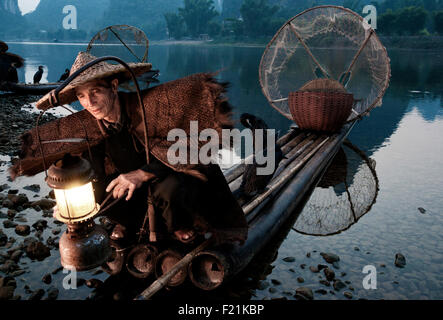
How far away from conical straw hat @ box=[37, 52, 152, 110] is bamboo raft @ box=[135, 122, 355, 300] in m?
1.50

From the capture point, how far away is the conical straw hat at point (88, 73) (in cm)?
219

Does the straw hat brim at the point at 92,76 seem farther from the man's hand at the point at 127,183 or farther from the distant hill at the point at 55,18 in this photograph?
the distant hill at the point at 55,18

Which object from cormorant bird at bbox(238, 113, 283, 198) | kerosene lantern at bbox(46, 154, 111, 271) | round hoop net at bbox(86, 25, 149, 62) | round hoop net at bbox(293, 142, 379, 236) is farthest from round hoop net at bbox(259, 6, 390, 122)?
kerosene lantern at bbox(46, 154, 111, 271)

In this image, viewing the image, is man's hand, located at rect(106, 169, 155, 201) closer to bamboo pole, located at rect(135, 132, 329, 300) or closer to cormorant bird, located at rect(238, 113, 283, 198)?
bamboo pole, located at rect(135, 132, 329, 300)

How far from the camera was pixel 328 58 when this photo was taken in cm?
930

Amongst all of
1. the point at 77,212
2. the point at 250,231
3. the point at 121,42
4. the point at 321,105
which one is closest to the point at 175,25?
the point at 121,42

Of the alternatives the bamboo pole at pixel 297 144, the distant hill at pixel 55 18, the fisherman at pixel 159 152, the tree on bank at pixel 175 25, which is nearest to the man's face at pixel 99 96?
the fisherman at pixel 159 152

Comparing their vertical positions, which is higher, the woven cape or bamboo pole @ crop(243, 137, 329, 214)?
the woven cape

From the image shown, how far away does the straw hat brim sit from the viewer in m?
2.18

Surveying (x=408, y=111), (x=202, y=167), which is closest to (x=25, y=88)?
(x=202, y=167)

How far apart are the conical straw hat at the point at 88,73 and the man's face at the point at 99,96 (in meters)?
0.07

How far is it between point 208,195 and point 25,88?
1283cm

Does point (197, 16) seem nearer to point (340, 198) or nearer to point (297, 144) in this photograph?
point (297, 144)
